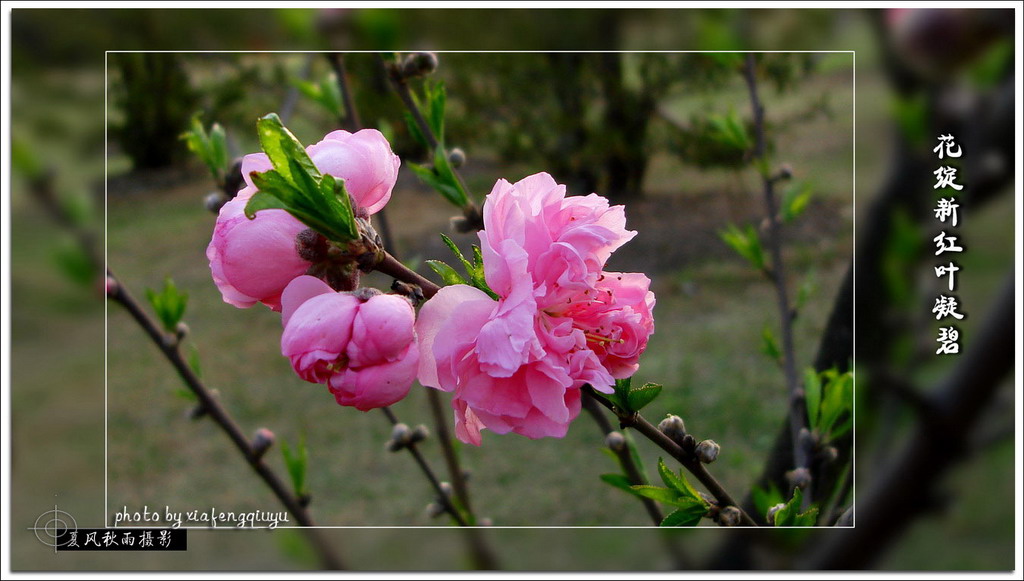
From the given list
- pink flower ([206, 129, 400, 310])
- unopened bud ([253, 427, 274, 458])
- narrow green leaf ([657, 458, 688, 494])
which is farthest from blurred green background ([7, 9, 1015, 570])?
pink flower ([206, 129, 400, 310])

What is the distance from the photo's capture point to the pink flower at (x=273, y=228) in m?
0.32

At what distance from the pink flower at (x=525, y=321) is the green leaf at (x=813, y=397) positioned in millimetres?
271

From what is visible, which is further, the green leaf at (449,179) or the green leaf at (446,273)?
the green leaf at (449,179)

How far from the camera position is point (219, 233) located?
330mm

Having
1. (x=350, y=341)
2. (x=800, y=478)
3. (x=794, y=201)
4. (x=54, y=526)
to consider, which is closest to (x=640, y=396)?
(x=350, y=341)

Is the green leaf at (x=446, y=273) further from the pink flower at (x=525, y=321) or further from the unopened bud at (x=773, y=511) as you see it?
the unopened bud at (x=773, y=511)

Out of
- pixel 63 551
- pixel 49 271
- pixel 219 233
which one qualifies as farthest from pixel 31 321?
pixel 219 233

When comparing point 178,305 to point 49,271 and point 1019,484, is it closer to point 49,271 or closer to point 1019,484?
point 49,271

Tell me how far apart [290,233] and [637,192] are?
619 mm

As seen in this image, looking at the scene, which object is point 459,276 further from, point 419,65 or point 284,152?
point 419,65

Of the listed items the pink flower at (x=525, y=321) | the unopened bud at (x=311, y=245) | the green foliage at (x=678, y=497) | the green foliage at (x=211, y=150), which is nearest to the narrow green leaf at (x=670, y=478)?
the green foliage at (x=678, y=497)

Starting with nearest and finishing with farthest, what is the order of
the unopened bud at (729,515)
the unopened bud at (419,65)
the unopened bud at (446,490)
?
the unopened bud at (729,515), the unopened bud at (419,65), the unopened bud at (446,490)

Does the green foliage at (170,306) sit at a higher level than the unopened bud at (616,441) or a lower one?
higher

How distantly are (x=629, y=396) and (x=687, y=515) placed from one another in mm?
105
